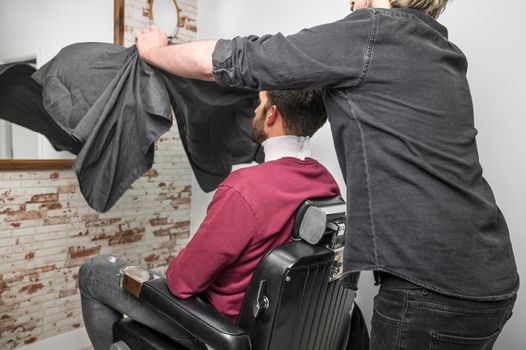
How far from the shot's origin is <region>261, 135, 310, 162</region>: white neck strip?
1397 millimetres

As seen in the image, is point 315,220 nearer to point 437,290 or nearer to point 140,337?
point 437,290

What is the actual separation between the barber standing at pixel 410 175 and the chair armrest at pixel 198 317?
14.2 inches

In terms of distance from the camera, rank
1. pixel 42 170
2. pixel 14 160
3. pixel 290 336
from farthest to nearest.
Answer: pixel 42 170 → pixel 14 160 → pixel 290 336

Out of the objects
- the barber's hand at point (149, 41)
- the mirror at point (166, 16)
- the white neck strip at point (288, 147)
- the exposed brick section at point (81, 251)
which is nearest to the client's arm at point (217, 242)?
the white neck strip at point (288, 147)

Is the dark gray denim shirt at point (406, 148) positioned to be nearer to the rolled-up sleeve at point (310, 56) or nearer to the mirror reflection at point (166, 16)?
the rolled-up sleeve at point (310, 56)

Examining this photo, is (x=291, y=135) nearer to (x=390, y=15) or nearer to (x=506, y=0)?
(x=390, y=15)

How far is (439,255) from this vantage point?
96 centimetres

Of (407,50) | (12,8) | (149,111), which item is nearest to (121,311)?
(149,111)

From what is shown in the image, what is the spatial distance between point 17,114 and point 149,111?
0.88m

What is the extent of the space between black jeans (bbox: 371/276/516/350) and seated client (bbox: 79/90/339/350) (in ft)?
1.31

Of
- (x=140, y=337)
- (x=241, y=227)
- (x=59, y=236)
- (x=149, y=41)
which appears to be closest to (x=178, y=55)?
(x=149, y=41)

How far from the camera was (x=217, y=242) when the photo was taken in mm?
1194

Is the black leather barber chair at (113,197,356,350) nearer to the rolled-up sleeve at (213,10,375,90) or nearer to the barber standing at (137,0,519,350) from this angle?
the barber standing at (137,0,519,350)

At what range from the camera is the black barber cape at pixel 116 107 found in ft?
4.80
